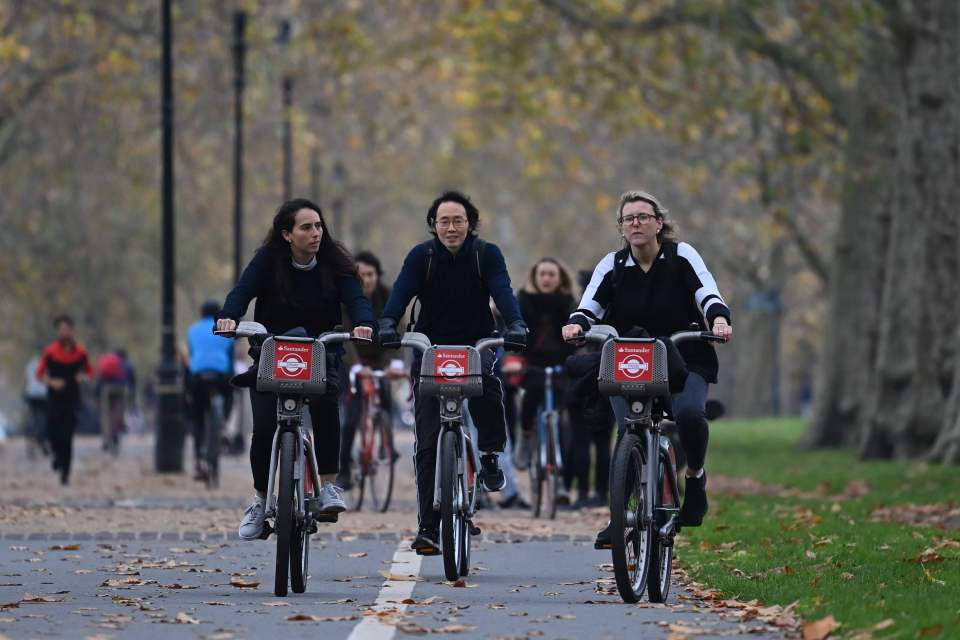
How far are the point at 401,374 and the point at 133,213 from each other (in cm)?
3832

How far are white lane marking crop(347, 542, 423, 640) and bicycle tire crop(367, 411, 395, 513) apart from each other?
379 cm

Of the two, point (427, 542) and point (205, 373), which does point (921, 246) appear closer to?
point (205, 373)

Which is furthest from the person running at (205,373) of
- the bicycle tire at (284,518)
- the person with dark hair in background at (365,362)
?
the bicycle tire at (284,518)

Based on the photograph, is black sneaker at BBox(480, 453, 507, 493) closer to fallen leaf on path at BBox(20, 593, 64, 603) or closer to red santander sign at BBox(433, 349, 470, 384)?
red santander sign at BBox(433, 349, 470, 384)

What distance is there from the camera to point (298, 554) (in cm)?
1070

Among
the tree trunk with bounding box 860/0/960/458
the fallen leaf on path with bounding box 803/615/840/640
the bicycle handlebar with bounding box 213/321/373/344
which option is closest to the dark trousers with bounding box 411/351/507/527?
the bicycle handlebar with bounding box 213/321/373/344

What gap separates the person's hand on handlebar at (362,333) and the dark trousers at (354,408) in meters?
6.80

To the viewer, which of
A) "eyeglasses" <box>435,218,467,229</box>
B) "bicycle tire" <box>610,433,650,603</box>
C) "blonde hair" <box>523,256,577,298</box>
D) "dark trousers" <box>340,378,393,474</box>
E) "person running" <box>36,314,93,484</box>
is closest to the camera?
"bicycle tire" <box>610,433,650,603</box>

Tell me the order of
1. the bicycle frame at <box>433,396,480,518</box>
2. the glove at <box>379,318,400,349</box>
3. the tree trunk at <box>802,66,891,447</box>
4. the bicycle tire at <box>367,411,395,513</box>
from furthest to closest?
the tree trunk at <box>802,66,891,447</box> → the bicycle tire at <box>367,411,395,513</box> → the glove at <box>379,318,400,349</box> → the bicycle frame at <box>433,396,480,518</box>

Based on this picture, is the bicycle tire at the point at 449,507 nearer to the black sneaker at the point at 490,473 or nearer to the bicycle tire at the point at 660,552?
the black sneaker at the point at 490,473

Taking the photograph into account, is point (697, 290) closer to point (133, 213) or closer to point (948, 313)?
point (948, 313)

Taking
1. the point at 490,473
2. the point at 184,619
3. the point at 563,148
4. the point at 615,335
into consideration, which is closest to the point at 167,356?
the point at 490,473

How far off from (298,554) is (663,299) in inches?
80.8

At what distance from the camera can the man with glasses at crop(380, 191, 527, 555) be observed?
1148cm
